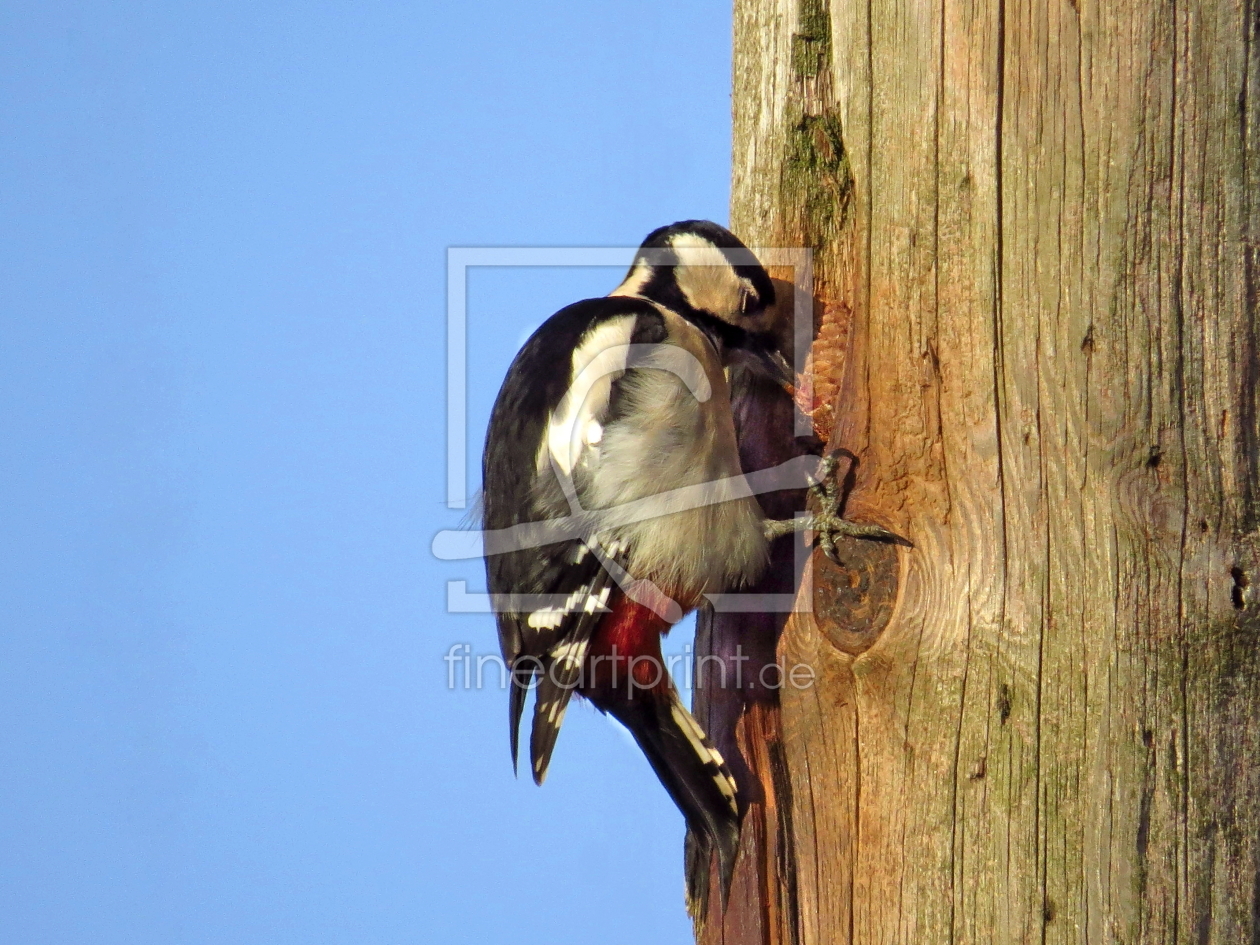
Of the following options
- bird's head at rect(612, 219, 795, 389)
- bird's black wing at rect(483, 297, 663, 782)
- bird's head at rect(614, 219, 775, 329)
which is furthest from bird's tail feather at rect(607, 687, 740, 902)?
bird's head at rect(614, 219, 775, 329)

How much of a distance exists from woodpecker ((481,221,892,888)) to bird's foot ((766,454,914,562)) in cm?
27

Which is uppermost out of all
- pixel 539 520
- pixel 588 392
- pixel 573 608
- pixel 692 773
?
pixel 588 392

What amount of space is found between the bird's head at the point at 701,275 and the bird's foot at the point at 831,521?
47cm

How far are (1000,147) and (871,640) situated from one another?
80cm

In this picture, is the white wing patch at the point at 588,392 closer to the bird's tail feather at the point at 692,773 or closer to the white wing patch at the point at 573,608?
the white wing patch at the point at 573,608

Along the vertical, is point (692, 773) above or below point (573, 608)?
below

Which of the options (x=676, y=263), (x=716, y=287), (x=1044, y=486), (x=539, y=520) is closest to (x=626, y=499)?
(x=539, y=520)

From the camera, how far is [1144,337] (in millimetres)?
1638

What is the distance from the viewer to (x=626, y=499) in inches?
102

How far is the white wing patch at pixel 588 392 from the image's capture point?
267 centimetres

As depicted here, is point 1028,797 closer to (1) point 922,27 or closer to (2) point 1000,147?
(2) point 1000,147

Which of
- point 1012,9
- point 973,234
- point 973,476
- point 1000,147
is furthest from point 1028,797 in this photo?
point 1012,9

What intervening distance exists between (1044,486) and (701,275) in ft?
4.25

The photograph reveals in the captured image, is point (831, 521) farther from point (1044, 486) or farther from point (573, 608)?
point (573, 608)
